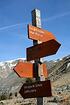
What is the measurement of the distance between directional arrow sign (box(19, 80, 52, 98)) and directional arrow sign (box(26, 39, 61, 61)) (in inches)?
35.6

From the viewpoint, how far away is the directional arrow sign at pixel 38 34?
404 inches

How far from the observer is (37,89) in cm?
970

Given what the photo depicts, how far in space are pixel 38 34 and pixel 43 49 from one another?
28.0 inches

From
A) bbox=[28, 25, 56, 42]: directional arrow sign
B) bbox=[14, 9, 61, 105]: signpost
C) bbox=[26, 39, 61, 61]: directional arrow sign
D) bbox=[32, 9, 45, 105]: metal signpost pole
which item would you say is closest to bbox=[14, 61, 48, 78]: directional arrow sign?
bbox=[14, 9, 61, 105]: signpost

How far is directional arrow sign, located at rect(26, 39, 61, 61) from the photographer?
9.61 meters

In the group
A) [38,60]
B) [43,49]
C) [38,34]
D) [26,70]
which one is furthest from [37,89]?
[38,34]

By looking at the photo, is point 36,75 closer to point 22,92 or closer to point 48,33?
point 22,92

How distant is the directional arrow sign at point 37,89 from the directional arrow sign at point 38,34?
5.10 feet

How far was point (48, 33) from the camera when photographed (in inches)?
427

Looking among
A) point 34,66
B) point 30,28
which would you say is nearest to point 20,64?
point 34,66

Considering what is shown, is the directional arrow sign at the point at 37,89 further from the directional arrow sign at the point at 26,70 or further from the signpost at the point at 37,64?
the directional arrow sign at the point at 26,70

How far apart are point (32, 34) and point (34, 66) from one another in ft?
3.45

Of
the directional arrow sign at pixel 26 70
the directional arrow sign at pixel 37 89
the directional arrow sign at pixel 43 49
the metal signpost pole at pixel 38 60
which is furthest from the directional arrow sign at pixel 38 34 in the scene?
the directional arrow sign at pixel 37 89

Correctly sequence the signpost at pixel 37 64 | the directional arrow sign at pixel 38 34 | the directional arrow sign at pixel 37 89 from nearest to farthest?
1. the directional arrow sign at pixel 37 89
2. the signpost at pixel 37 64
3. the directional arrow sign at pixel 38 34
